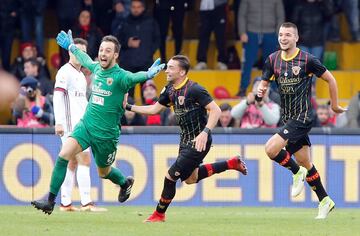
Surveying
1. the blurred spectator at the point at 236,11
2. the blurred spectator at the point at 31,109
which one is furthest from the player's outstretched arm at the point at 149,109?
the blurred spectator at the point at 236,11

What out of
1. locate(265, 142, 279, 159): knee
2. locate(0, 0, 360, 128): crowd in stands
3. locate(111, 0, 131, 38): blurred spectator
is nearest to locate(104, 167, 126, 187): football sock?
locate(265, 142, 279, 159): knee

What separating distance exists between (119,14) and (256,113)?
429 centimetres

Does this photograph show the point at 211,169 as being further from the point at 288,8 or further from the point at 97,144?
the point at 288,8

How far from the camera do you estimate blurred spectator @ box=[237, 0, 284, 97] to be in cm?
2245

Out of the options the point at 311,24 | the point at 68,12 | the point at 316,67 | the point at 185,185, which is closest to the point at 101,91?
the point at 316,67

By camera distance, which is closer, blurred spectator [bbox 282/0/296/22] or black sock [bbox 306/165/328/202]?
black sock [bbox 306/165/328/202]

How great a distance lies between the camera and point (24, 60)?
21688mm

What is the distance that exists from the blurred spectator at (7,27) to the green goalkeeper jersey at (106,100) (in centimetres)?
832

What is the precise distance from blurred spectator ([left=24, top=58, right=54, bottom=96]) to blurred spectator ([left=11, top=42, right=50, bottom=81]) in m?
0.24

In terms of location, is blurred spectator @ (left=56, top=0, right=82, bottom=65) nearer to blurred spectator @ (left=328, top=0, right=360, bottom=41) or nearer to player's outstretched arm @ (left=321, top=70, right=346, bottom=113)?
blurred spectator @ (left=328, top=0, right=360, bottom=41)

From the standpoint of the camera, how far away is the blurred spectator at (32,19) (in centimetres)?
2248

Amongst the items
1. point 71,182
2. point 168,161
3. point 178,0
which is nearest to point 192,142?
point 71,182

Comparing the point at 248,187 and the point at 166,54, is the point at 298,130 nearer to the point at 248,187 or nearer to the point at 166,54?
the point at 248,187

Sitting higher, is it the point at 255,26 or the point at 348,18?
the point at 348,18
